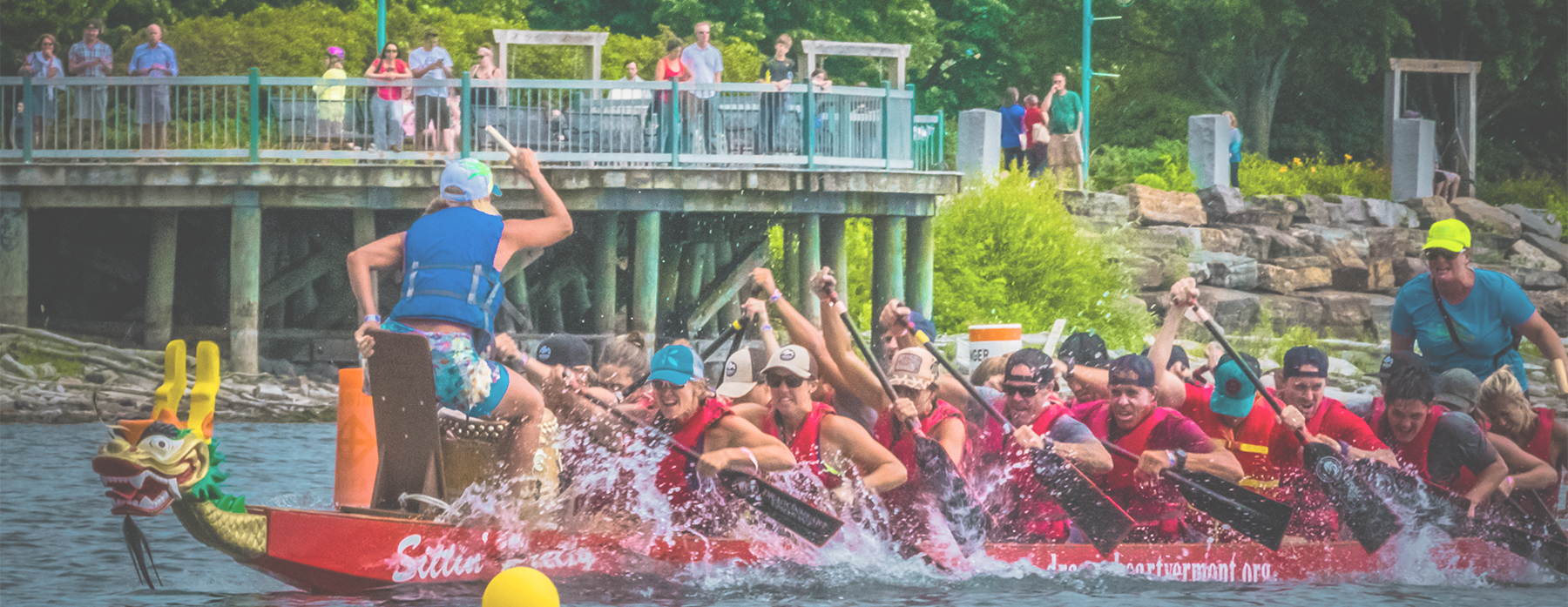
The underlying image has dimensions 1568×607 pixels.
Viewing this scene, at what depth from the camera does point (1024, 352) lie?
294 inches

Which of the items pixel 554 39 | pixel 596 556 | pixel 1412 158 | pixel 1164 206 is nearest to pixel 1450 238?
pixel 596 556

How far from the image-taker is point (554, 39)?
55.0 ft

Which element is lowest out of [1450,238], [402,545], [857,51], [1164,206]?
[402,545]

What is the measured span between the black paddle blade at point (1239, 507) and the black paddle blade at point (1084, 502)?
0.29 meters

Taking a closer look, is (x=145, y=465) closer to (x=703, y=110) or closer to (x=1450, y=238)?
(x=1450, y=238)

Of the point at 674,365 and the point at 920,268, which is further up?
the point at 674,365

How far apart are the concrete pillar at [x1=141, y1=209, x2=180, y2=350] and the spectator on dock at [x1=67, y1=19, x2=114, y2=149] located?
128 cm

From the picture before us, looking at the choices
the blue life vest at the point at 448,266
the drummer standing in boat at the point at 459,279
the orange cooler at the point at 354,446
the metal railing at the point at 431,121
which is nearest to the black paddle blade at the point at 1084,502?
the drummer standing in boat at the point at 459,279

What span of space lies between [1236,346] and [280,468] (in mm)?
10603

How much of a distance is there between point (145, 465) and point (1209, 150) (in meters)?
17.8

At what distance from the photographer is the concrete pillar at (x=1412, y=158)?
2331 centimetres

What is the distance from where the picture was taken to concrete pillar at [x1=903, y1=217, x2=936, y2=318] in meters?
17.3

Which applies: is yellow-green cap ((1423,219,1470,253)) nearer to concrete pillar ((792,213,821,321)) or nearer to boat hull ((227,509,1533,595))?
boat hull ((227,509,1533,595))

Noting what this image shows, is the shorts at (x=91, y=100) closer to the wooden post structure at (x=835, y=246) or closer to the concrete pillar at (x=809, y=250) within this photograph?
the concrete pillar at (x=809, y=250)
